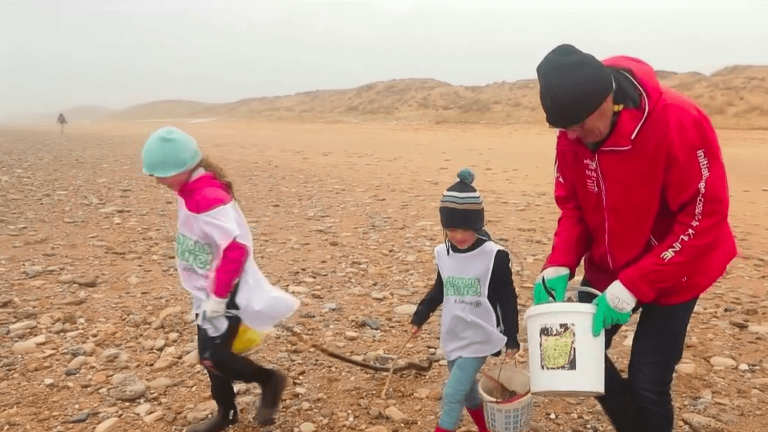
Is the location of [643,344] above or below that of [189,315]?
above

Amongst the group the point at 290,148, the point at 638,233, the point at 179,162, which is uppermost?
the point at 179,162

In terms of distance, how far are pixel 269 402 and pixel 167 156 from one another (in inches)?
64.6

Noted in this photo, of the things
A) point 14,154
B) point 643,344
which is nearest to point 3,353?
point 643,344

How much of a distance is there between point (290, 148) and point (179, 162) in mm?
19176

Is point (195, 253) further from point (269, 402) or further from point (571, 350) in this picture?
point (571, 350)

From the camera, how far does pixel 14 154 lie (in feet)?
65.6

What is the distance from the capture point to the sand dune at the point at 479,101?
86.9 feet

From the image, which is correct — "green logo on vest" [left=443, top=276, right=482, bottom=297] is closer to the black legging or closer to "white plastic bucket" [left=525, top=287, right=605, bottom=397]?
"white plastic bucket" [left=525, top=287, right=605, bottom=397]

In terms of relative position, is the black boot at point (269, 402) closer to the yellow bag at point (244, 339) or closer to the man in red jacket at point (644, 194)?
the yellow bag at point (244, 339)

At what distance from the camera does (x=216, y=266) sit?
145 inches

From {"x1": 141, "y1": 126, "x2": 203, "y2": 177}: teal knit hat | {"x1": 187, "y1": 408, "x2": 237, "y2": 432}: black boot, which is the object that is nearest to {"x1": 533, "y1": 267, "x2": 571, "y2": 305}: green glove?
{"x1": 141, "y1": 126, "x2": 203, "y2": 177}: teal knit hat

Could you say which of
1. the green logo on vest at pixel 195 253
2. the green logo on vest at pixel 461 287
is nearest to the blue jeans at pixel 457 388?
the green logo on vest at pixel 461 287

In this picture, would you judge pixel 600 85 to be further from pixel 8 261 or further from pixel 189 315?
pixel 8 261

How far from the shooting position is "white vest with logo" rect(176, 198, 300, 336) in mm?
3627
